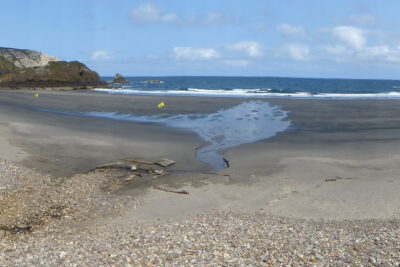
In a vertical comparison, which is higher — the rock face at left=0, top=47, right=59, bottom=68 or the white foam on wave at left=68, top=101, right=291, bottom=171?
the rock face at left=0, top=47, right=59, bottom=68

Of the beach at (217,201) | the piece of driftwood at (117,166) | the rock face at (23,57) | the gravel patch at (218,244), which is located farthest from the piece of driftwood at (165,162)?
the rock face at (23,57)

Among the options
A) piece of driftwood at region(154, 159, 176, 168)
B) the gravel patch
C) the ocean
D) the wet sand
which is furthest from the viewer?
the ocean

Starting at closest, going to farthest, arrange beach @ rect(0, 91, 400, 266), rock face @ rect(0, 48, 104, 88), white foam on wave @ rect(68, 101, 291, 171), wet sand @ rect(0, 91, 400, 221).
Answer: beach @ rect(0, 91, 400, 266) → wet sand @ rect(0, 91, 400, 221) → white foam on wave @ rect(68, 101, 291, 171) → rock face @ rect(0, 48, 104, 88)

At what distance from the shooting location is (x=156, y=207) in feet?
40.2

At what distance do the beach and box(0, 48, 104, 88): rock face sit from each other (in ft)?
203

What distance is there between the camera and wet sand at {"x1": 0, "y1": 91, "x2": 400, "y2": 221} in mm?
12484

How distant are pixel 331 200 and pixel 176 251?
6464mm

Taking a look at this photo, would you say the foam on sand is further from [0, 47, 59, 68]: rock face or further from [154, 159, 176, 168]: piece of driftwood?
[0, 47, 59, 68]: rock face

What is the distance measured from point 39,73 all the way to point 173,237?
272ft

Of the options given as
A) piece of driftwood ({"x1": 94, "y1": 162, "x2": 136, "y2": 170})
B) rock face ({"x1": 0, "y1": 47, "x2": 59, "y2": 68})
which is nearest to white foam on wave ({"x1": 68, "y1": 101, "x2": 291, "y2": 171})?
piece of driftwood ({"x1": 94, "y1": 162, "x2": 136, "y2": 170})

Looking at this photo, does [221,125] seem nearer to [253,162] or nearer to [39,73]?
[253,162]

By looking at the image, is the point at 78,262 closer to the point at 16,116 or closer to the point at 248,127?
the point at 248,127

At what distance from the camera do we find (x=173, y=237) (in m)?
9.22

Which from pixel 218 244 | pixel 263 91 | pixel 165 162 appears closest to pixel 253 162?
pixel 165 162
